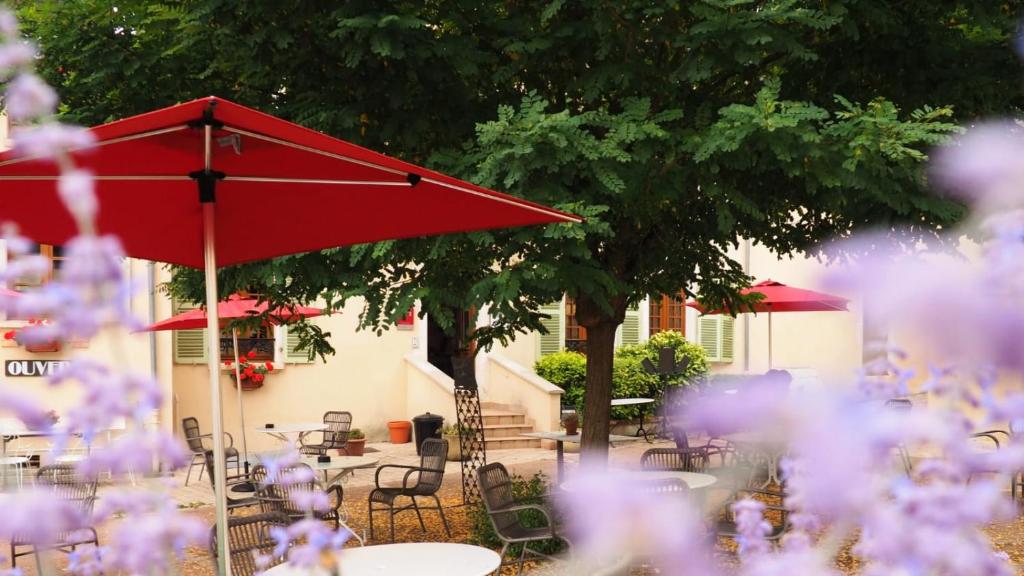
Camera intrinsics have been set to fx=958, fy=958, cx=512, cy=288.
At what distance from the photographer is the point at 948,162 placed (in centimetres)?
71

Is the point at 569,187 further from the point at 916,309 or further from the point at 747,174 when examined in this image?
the point at 916,309

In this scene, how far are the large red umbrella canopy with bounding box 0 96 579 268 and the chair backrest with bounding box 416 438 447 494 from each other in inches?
195

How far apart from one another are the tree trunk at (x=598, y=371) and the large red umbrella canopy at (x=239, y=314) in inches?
91.8

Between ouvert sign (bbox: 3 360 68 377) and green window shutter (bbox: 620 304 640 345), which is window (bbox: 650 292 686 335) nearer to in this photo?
green window shutter (bbox: 620 304 640 345)

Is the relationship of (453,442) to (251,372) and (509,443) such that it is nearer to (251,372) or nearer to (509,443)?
(509,443)

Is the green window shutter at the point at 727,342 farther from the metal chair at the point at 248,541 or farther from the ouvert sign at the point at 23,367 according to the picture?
the metal chair at the point at 248,541

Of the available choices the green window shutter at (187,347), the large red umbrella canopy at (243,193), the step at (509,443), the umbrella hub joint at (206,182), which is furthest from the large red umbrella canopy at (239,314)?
the step at (509,443)

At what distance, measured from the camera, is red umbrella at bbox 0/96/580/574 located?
2857 millimetres

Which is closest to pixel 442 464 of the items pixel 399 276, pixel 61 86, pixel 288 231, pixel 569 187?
pixel 399 276

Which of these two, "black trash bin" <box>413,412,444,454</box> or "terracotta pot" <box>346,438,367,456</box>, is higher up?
"black trash bin" <box>413,412,444,454</box>

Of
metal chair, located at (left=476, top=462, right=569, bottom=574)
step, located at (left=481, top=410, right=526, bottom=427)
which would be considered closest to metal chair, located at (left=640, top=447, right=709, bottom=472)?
metal chair, located at (left=476, top=462, right=569, bottom=574)

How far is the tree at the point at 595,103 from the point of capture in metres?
5.49

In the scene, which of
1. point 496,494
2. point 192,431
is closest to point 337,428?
point 192,431

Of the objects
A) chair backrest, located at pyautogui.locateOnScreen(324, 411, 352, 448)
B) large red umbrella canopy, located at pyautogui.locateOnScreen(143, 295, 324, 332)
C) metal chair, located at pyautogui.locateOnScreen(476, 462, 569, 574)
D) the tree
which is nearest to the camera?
the tree
